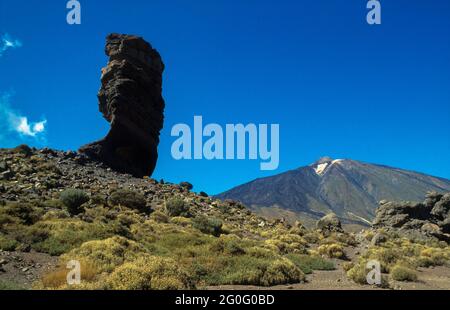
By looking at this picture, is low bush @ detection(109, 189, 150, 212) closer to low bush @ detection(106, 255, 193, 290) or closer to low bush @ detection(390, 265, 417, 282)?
low bush @ detection(106, 255, 193, 290)

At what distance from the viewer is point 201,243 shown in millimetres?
21109

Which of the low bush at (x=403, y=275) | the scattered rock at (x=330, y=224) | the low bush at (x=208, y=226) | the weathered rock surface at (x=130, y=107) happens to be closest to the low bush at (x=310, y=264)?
the low bush at (x=403, y=275)

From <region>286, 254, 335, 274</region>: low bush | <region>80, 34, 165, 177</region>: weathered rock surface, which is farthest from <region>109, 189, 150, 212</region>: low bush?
<region>286, 254, 335, 274</region>: low bush

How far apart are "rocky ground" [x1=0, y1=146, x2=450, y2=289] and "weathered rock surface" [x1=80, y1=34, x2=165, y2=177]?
2.71m

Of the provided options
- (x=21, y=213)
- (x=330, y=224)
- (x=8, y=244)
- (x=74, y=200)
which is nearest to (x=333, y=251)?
(x=330, y=224)

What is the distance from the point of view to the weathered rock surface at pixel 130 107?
4288 cm

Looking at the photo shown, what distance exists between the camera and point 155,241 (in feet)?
70.1

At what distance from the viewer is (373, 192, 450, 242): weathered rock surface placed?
A: 128 ft

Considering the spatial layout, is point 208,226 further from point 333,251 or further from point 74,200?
point 74,200

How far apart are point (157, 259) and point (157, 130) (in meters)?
34.7

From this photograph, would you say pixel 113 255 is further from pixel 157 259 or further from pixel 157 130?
pixel 157 130

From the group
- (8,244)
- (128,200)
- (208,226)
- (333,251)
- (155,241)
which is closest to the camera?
(8,244)

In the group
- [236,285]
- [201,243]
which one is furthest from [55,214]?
[236,285]

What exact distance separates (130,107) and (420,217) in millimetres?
32604
